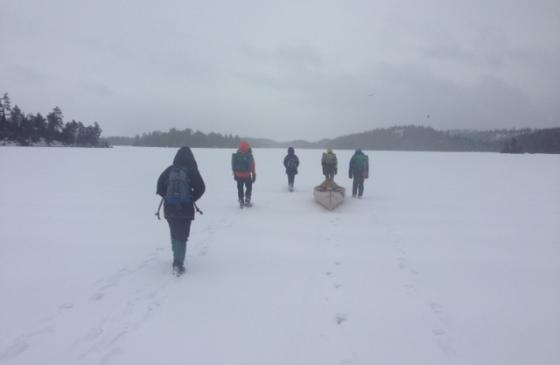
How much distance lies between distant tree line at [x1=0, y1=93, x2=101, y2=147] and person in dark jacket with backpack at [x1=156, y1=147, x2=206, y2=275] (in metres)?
A: 81.4

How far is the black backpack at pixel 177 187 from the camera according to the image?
5062 mm

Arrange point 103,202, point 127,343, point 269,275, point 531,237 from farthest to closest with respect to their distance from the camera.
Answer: point 103,202 < point 531,237 < point 269,275 < point 127,343

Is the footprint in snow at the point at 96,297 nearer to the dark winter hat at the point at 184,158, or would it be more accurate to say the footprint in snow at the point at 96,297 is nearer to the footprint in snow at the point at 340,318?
the dark winter hat at the point at 184,158

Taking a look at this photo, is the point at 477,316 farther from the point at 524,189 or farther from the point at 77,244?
the point at 524,189

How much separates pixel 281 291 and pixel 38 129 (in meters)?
88.8

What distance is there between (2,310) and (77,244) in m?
2.83

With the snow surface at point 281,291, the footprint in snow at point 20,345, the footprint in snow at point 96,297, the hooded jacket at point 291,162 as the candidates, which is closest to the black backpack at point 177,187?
the snow surface at point 281,291

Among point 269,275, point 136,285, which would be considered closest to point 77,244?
point 136,285

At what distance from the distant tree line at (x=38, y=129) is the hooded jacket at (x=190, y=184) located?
8131 cm

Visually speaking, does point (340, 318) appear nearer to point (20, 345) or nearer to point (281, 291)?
point (281, 291)

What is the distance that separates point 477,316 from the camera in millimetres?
4133

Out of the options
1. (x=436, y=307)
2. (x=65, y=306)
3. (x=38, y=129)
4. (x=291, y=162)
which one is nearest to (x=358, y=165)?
(x=291, y=162)

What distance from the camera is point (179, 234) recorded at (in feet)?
17.1

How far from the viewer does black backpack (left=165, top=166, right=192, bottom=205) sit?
16.6 feet
